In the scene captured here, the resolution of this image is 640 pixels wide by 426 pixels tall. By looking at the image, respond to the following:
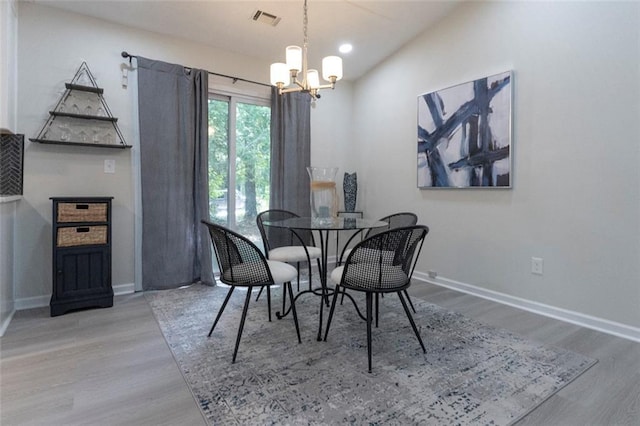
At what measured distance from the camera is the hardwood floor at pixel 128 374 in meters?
1.43

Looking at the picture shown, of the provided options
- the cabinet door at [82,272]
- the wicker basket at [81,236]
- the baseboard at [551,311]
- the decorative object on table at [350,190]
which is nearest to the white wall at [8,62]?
the wicker basket at [81,236]

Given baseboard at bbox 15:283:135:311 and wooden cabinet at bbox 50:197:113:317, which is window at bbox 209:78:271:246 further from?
baseboard at bbox 15:283:135:311

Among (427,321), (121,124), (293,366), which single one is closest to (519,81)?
(427,321)

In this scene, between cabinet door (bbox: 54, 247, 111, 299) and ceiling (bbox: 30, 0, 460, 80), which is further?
ceiling (bbox: 30, 0, 460, 80)

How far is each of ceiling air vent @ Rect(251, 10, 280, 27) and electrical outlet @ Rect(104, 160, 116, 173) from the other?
189cm

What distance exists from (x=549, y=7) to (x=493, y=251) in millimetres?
2007

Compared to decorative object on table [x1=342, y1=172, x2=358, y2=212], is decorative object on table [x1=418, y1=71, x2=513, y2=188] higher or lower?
decorative object on table [x1=418, y1=71, x2=513, y2=188]

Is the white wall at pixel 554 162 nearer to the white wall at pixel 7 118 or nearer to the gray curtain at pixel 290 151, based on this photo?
the gray curtain at pixel 290 151

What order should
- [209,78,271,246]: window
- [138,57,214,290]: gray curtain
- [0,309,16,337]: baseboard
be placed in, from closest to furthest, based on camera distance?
1. [0,309,16,337]: baseboard
2. [138,57,214,290]: gray curtain
3. [209,78,271,246]: window

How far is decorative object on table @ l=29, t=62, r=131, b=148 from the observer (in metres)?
2.73

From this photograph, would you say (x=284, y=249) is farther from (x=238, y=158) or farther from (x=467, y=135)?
(x=467, y=135)

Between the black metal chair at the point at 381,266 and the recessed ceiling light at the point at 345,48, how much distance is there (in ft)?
8.56

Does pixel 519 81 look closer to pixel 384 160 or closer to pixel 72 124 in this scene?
pixel 384 160

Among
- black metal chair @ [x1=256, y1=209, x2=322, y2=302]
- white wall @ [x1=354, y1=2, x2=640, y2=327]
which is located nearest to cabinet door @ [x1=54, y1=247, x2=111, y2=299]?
black metal chair @ [x1=256, y1=209, x2=322, y2=302]
